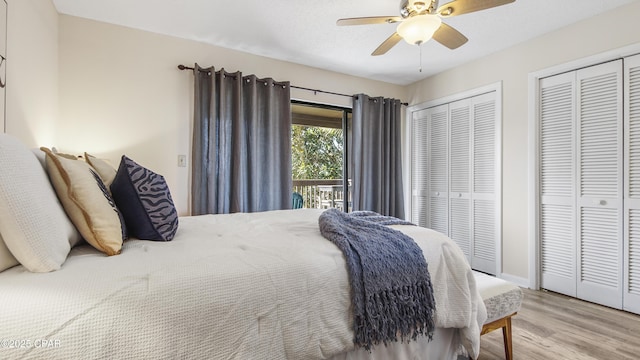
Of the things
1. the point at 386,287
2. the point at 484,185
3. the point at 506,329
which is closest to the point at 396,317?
the point at 386,287

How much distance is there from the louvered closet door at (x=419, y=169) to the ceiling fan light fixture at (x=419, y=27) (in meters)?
2.43

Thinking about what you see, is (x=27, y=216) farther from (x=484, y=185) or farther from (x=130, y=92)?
(x=484, y=185)

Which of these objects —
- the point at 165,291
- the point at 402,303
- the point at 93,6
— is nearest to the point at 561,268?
the point at 402,303

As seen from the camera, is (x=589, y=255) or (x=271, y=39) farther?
(x=271, y=39)

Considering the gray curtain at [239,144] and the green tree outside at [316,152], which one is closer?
the gray curtain at [239,144]

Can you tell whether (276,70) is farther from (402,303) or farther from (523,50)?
(402,303)

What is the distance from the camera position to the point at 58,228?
1.00 metres

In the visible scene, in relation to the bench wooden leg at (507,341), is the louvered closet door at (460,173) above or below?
above

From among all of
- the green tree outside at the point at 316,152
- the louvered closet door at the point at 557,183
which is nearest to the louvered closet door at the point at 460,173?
the louvered closet door at the point at 557,183

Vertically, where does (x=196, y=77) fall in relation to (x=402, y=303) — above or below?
above

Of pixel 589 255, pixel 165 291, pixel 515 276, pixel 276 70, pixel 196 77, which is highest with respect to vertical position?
pixel 276 70

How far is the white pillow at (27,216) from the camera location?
0.86 m

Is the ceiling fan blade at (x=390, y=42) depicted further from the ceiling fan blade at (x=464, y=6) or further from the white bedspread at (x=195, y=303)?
the white bedspread at (x=195, y=303)

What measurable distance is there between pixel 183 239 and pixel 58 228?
47cm
